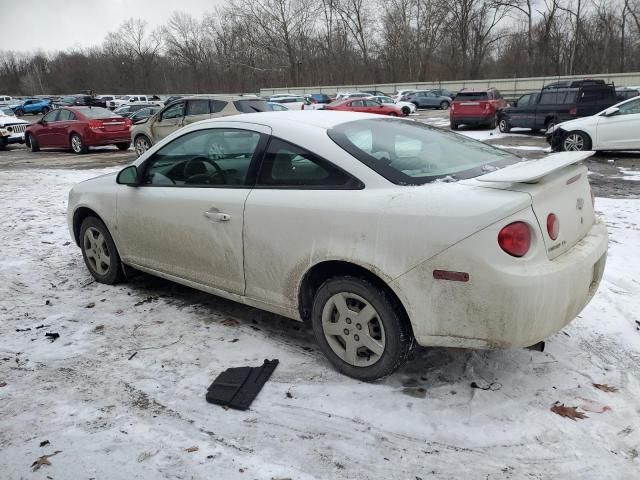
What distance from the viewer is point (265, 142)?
337 centimetres

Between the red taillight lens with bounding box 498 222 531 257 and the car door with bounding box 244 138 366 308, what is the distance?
0.80m

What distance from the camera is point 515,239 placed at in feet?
8.02

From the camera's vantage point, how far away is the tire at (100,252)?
460 cm

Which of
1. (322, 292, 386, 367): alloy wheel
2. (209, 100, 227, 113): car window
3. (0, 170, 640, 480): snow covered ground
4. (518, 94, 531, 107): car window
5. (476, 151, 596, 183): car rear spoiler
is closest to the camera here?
(0, 170, 640, 480): snow covered ground

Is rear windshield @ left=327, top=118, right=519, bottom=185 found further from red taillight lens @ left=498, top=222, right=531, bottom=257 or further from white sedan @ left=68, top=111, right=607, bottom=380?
red taillight lens @ left=498, top=222, right=531, bottom=257

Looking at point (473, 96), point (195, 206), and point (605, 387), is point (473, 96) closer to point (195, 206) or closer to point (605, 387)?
point (195, 206)

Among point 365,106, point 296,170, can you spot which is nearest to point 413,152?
point 296,170

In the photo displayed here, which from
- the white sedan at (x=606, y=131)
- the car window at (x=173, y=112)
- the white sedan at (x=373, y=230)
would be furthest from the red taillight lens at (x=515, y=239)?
the car window at (x=173, y=112)

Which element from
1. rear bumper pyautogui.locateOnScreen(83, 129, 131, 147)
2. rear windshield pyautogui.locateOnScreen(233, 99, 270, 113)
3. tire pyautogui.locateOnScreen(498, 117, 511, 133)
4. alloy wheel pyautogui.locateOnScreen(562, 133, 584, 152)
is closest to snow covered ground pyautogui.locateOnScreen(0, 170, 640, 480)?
rear windshield pyautogui.locateOnScreen(233, 99, 270, 113)

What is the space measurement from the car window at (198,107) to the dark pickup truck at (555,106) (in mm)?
11651

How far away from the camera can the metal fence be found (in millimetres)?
44188

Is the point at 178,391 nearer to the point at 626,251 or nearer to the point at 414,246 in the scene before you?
the point at 414,246

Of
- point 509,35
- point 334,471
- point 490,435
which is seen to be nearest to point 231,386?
point 334,471

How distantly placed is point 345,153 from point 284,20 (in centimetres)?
7661
